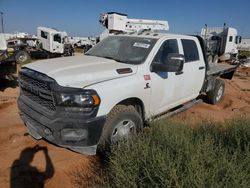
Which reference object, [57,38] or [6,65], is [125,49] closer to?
[6,65]

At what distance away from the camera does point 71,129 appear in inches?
121

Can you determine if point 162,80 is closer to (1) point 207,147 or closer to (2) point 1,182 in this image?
(1) point 207,147

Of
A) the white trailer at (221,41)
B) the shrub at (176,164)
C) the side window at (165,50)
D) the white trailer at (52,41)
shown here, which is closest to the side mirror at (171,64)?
the side window at (165,50)

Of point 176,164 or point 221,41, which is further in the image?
point 221,41

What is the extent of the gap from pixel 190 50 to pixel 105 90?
9.29ft

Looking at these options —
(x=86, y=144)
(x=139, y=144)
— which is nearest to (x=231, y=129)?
(x=139, y=144)

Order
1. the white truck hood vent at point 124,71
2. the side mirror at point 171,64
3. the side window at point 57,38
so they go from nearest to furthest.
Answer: the white truck hood vent at point 124,71, the side mirror at point 171,64, the side window at point 57,38

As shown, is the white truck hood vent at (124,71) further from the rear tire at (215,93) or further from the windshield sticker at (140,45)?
the rear tire at (215,93)

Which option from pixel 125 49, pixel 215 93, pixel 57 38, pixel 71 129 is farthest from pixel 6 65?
pixel 57 38

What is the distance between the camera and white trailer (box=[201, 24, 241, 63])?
21672mm

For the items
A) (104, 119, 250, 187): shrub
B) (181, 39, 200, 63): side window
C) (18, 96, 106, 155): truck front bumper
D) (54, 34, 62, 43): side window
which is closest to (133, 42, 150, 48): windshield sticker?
(181, 39, 200, 63): side window

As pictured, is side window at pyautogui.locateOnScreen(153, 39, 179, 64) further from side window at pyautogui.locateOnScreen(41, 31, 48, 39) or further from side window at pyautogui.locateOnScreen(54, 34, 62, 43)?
side window at pyautogui.locateOnScreen(41, 31, 48, 39)

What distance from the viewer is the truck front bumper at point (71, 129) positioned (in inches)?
120

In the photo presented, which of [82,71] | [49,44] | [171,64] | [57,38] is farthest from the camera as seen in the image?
[57,38]
